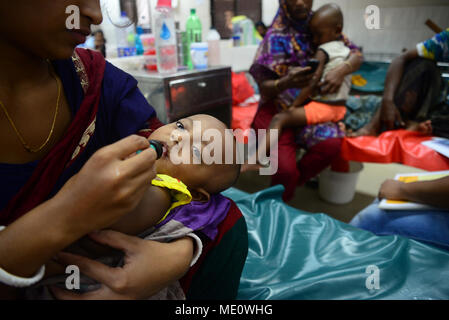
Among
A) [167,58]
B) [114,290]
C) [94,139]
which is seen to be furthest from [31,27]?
[167,58]

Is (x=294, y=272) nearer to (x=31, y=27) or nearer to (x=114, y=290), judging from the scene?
(x=114, y=290)

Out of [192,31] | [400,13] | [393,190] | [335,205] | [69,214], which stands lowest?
[335,205]

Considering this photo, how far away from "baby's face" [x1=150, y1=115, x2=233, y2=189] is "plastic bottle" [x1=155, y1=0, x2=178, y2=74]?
1025 mm

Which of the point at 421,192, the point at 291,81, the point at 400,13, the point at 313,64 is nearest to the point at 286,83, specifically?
the point at 291,81

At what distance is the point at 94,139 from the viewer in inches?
25.2

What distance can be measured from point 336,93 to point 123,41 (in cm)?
130

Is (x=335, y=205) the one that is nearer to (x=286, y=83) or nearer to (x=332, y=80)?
(x=332, y=80)

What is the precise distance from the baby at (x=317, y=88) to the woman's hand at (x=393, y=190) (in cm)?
51

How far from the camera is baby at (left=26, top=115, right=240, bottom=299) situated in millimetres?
493

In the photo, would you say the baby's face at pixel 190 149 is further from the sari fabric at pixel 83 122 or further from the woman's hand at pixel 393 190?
the woman's hand at pixel 393 190

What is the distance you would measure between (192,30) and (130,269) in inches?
65.7

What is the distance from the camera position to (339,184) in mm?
2023

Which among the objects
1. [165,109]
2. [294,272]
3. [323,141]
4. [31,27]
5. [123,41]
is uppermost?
[123,41]

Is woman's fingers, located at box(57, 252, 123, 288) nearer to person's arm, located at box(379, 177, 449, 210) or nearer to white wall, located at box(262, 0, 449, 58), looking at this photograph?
white wall, located at box(262, 0, 449, 58)
